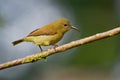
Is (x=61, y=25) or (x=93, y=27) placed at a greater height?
(x=61, y=25)

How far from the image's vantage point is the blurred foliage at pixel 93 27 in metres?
14.4

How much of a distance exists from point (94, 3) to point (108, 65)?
6.89ft

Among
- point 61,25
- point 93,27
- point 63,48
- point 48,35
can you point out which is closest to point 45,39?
point 48,35

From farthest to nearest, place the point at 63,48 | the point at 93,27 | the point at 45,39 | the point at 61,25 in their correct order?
the point at 93,27
the point at 61,25
the point at 45,39
the point at 63,48

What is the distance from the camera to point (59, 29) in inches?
215

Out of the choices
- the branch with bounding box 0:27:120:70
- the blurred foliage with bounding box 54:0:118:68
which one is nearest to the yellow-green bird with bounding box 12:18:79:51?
the branch with bounding box 0:27:120:70

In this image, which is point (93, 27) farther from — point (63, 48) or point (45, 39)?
point (63, 48)

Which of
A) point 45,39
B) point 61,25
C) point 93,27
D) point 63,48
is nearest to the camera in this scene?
point 63,48

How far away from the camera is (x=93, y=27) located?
1475cm

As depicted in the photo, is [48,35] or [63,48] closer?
[63,48]

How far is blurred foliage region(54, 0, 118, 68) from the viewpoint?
14.4 m

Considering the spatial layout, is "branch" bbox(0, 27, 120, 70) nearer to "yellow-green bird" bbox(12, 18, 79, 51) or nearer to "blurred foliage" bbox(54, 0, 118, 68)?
"yellow-green bird" bbox(12, 18, 79, 51)

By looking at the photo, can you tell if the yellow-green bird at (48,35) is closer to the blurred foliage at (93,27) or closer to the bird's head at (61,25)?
the bird's head at (61,25)

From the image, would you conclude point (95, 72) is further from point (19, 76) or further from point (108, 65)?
point (19, 76)
